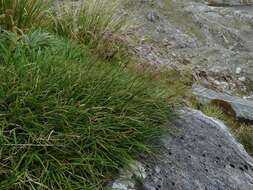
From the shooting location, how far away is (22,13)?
5.64 metres

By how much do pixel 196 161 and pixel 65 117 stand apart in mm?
1148

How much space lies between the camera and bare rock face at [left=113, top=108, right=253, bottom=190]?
12.9 feet

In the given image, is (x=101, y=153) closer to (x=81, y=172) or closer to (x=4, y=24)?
(x=81, y=172)

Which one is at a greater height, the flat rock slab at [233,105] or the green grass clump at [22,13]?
the green grass clump at [22,13]

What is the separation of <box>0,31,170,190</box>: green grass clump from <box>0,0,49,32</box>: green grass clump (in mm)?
779

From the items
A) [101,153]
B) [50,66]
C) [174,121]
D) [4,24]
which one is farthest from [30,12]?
[101,153]

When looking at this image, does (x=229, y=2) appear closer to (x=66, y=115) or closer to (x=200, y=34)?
(x=200, y=34)

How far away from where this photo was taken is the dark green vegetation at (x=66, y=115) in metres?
3.50

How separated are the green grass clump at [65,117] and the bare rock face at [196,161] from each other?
7.0 inches

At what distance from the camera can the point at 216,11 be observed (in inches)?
526

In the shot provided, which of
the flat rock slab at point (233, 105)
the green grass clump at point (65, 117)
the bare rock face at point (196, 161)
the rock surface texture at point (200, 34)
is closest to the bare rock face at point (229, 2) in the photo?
the rock surface texture at point (200, 34)

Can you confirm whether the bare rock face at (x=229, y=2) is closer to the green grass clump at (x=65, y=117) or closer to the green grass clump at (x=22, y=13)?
the green grass clump at (x=22, y=13)

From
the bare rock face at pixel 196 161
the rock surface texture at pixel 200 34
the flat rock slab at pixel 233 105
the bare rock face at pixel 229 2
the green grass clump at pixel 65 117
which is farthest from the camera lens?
the bare rock face at pixel 229 2

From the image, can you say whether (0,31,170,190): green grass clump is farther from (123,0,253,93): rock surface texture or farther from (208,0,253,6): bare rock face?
(208,0,253,6): bare rock face
